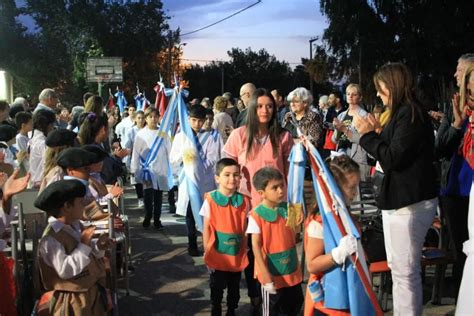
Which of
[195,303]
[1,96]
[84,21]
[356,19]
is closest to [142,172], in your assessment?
[195,303]

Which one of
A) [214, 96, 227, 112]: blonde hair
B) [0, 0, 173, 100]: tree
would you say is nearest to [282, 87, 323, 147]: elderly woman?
[214, 96, 227, 112]: blonde hair

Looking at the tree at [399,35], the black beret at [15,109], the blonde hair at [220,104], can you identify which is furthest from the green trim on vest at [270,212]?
the tree at [399,35]

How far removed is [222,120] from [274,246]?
677 centimetres

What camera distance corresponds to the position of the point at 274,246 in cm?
415

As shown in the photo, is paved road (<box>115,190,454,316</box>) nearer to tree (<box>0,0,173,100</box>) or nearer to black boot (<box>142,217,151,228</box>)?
black boot (<box>142,217,151,228</box>)

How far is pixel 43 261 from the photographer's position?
3.51 m

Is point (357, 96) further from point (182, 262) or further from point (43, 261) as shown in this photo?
point (43, 261)

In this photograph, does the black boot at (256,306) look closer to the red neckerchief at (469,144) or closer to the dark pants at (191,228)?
the red neckerchief at (469,144)

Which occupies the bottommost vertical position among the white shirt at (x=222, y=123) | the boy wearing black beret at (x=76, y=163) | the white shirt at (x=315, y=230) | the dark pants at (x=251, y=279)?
the dark pants at (x=251, y=279)

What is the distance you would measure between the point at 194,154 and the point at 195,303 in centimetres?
230


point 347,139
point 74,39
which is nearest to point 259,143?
point 347,139

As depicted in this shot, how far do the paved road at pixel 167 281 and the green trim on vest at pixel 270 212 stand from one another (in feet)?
4.61

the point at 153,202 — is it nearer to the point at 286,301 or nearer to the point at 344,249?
the point at 286,301

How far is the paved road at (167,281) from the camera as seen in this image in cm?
534
